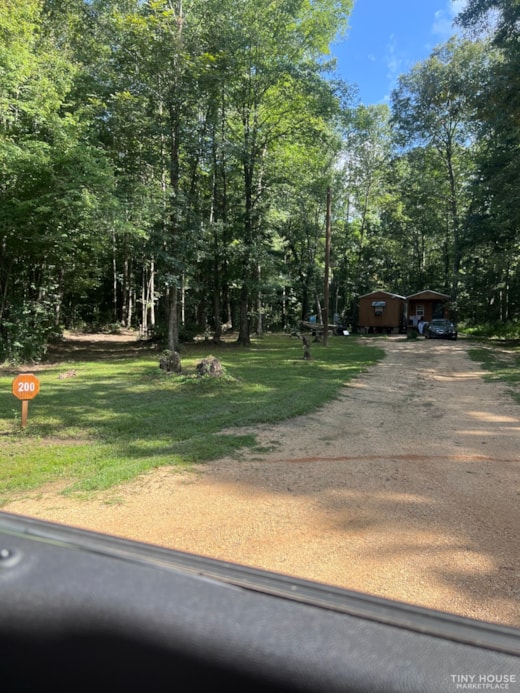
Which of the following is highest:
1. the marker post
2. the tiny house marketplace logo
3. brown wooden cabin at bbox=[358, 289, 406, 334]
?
brown wooden cabin at bbox=[358, 289, 406, 334]

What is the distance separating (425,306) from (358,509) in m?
32.8

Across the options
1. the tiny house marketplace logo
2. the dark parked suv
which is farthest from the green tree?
the tiny house marketplace logo

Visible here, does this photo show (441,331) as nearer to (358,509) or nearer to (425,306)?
(425,306)

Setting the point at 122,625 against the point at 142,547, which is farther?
the point at 142,547

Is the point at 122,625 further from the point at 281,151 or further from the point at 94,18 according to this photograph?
the point at 281,151

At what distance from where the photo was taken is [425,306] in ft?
113

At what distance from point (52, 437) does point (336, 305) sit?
39.1 meters

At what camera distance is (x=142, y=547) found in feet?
4.19

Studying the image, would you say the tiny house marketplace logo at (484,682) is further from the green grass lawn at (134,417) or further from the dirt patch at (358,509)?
the green grass lawn at (134,417)

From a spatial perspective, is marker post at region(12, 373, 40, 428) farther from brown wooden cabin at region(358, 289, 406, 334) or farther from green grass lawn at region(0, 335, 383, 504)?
brown wooden cabin at region(358, 289, 406, 334)

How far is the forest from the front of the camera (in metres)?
13.4

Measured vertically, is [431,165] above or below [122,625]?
above

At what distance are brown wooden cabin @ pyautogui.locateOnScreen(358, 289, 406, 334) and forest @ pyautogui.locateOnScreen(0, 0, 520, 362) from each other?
4.44 metres

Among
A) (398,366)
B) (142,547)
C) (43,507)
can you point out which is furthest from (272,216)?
(142,547)
